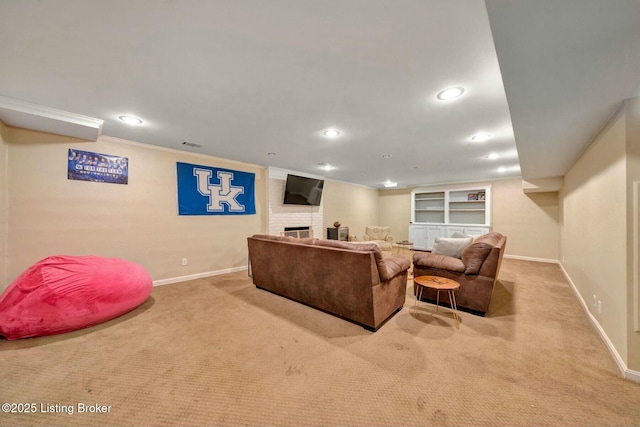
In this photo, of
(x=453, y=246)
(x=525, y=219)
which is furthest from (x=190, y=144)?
(x=525, y=219)

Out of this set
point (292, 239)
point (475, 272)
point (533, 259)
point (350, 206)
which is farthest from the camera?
point (350, 206)

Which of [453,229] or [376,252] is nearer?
[376,252]

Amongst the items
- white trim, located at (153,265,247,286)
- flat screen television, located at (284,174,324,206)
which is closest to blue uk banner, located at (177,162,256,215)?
flat screen television, located at (284,174,324,206)

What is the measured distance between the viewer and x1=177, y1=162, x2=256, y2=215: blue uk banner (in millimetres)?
3945

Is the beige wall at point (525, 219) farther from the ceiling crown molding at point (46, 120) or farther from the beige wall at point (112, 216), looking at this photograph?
the ceiling crown molding at point (46, 120)

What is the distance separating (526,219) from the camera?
5.87 m

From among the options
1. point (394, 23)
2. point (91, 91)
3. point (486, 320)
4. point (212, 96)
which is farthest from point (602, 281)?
point (91, 91)

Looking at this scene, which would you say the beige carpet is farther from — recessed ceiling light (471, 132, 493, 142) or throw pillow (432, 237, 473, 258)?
recessed ceiling light (471, 132, 493, 142)

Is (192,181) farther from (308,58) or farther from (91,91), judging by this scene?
(308,58)

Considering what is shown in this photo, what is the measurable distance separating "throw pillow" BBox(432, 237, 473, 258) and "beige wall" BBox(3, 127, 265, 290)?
3764mm

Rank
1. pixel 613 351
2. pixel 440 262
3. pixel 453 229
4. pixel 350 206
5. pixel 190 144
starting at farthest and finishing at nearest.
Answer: pixel 350 206
pixel 453 229
pixel 190 144
pixel 440 262
pixel 613 351

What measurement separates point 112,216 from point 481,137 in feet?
17.9

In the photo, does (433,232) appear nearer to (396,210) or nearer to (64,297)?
(396,210)

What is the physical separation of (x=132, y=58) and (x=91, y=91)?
0.86m
